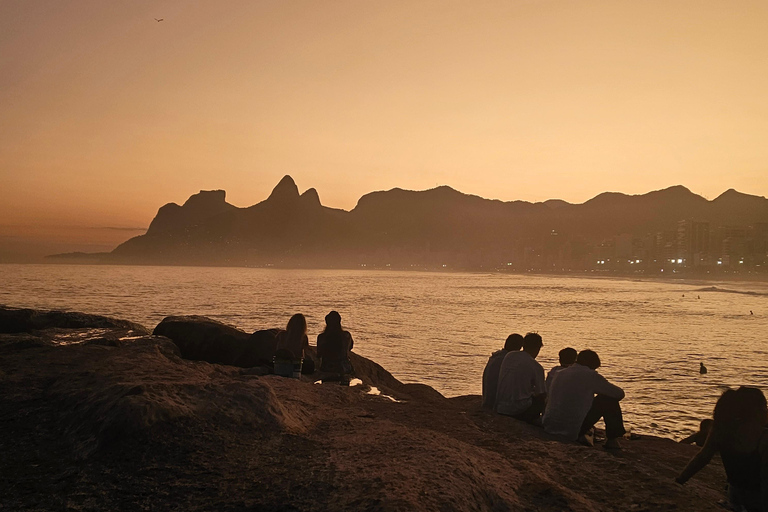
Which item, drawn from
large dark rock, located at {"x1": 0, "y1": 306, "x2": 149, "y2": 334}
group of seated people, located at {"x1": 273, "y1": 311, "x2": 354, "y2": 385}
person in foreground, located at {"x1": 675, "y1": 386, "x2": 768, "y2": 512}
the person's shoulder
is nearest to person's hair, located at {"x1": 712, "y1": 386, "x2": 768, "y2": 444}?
person in foreground, located at {"x1": 675, "y1": 386, "x2": 768, "y2": 512}

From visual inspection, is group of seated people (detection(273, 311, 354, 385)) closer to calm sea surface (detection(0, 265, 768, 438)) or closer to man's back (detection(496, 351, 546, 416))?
man's back (detection(496, 351, 546, 416))

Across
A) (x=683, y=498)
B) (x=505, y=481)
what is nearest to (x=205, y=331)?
(x=505, y=481)

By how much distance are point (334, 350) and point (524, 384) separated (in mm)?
4652

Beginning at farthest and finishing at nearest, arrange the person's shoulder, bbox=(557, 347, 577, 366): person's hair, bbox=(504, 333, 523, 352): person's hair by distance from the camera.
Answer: bbox=(504, 333, 523, 352): person's hair < bbox=(557, 347, 577, 366): person's hair < the person's shoulder

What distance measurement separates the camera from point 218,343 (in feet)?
47.2

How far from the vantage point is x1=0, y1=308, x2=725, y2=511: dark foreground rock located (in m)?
4.80

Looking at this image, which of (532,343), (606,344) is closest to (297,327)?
(532,343)

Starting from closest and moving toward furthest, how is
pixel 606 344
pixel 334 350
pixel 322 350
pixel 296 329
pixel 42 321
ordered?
1. pixel 296 329
2. pixel 334 350
3. pixel 322 350
4. pixel 42 321
5. pixel 606 344

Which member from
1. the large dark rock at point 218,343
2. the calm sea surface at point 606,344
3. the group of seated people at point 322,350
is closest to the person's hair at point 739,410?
→ the calm sea surface at point 606,344

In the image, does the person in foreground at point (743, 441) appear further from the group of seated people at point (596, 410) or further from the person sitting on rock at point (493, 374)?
the person sitting on rock at point (493, 374)

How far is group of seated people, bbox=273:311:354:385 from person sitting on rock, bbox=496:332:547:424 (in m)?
3.83

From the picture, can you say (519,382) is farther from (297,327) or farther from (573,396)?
(297,327)

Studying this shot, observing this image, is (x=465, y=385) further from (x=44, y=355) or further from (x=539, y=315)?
(x=539, y=315)

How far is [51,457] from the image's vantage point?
219 inches
